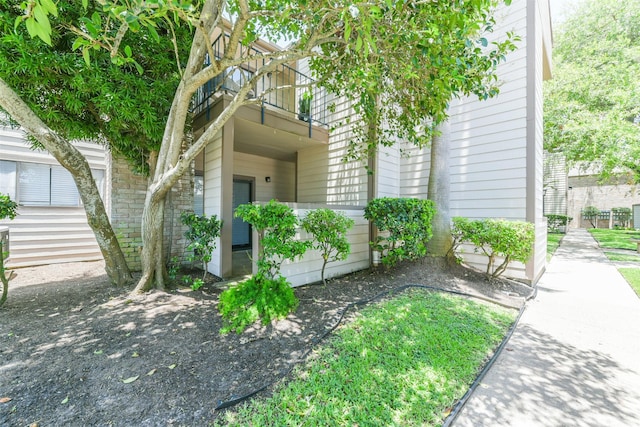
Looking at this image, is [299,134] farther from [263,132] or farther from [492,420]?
[492,420]

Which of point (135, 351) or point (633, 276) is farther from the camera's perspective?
point (633, 276)

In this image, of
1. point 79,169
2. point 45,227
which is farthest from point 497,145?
point 45,227

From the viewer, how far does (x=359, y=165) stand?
5.88m

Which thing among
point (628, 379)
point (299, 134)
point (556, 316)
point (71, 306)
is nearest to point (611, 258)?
point (556, 316)

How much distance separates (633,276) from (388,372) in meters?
6.72

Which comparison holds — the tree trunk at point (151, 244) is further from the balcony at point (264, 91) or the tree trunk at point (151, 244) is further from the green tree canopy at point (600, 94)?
the green tree canopy at point (600, 94)

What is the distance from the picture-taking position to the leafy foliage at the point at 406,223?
4469 mm

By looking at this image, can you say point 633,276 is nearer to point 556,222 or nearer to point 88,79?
point 88,79

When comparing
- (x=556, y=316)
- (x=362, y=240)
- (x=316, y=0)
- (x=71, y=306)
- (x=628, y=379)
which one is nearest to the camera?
(x=628, y=379)

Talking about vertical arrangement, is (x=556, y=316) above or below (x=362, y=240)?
below

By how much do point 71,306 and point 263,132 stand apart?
14.3 ft

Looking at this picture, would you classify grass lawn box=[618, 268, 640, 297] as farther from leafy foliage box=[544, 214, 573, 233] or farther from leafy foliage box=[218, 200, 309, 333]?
leafy foliage box=[544, 214, 573, 233]

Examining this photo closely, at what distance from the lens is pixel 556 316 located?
3.63m

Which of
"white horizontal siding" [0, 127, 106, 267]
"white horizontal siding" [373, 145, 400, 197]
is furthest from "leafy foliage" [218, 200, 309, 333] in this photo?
"white horizontal siding" [0, 127, 106, 267]
